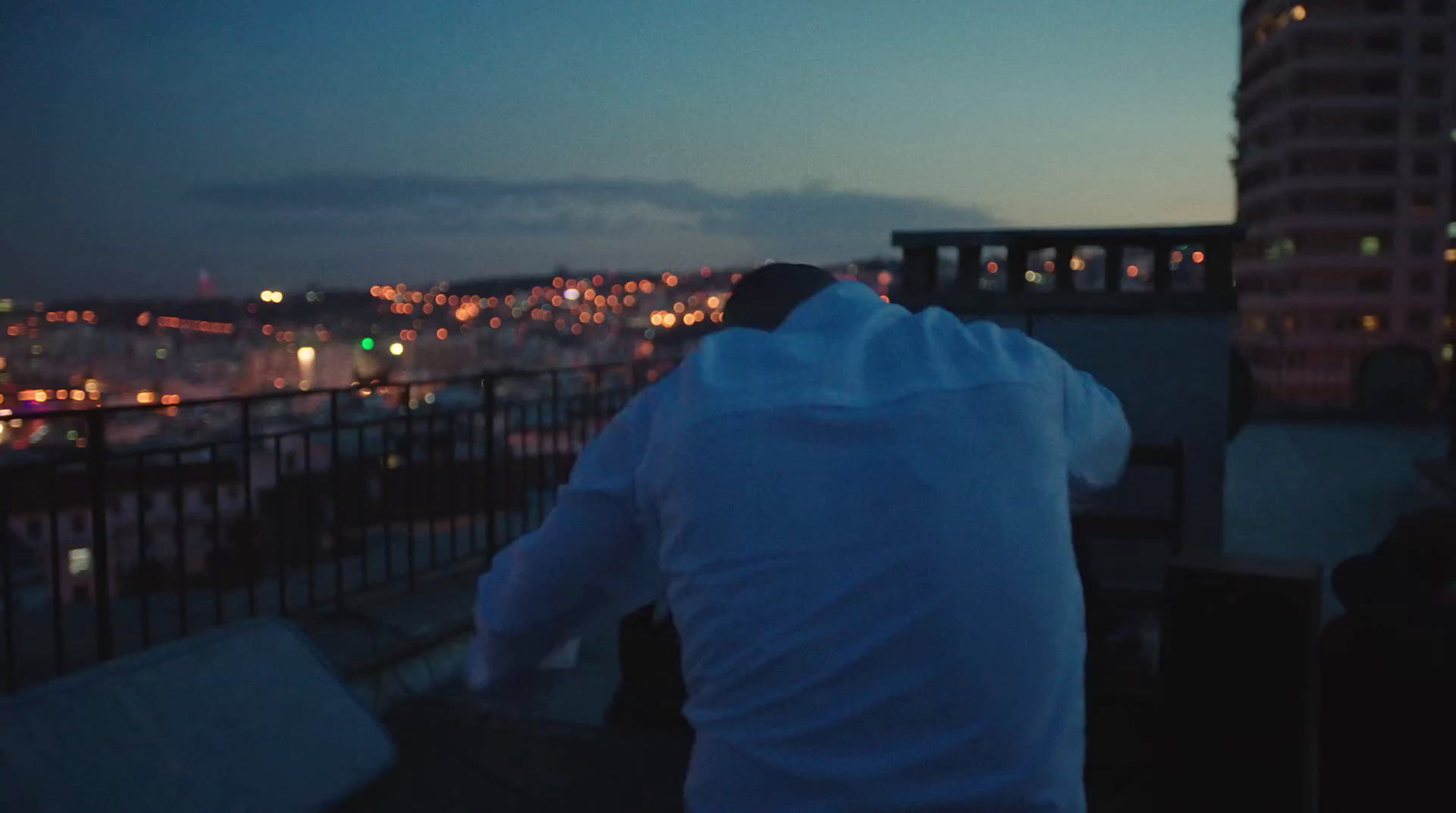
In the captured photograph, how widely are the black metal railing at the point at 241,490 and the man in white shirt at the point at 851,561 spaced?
3045mm

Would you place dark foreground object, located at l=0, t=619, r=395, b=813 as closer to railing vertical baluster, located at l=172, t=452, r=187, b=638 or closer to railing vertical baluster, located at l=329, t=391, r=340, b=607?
railing vertical baluster, located at l=172, t=452, r=187, b=638

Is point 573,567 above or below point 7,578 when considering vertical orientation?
above

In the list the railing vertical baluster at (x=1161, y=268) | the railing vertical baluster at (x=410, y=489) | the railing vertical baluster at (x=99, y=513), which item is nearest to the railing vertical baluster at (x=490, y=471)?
the railing vertical baluster at (x=410, y=489)

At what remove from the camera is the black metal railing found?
13.4 ft

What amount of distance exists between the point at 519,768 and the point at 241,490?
2.17m

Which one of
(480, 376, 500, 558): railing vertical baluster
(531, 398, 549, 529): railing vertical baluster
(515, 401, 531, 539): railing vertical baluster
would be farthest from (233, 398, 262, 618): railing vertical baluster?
(531, 398, 549, 529): railing vertical baluster

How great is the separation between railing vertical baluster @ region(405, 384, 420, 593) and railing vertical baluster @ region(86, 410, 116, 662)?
1.43 metres

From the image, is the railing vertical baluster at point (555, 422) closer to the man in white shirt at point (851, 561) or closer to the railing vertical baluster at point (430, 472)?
the railing vertical baluster at point (430, 472)

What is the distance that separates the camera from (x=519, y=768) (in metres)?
3.88

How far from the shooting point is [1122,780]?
3.10 metres

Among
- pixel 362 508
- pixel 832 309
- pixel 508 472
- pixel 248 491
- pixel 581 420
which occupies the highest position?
pixel 832 309

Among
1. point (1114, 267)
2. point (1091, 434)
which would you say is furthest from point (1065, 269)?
point (1091, 434)

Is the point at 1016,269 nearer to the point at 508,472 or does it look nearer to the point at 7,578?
the point at 508,472

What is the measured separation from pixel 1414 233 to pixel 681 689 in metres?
Result: 68.6
